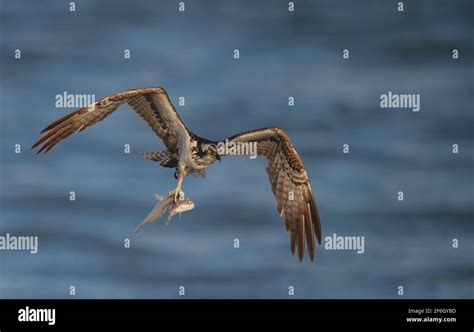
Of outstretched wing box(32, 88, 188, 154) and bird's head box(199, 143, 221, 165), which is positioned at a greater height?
outstretched wing box(32, 88, 188, 154)

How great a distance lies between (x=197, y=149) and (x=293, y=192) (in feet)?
7.95

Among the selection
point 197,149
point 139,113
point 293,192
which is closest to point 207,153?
point 197,149

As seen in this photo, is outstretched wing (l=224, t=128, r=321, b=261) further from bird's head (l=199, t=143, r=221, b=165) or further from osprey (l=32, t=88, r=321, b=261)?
bird's head (l=199, t=143, r=221, b=165)

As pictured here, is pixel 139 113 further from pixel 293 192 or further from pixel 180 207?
pixel 293 192

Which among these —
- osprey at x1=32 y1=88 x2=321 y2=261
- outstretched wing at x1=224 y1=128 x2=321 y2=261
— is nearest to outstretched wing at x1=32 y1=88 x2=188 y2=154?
osprey at x1=32 y1=88 x2=321 y2=261

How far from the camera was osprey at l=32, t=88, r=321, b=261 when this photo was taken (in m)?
21.8

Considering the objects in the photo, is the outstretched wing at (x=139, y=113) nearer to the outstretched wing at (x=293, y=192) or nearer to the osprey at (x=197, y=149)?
the osprey at (x=197, y=149)

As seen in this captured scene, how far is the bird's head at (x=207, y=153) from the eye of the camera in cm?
2283

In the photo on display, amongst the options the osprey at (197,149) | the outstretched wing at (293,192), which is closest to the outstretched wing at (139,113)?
the osprey at (197,149)

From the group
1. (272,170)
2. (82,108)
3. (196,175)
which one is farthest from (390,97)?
(82,108)

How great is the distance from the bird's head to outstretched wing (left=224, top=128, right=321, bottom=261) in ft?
3.33

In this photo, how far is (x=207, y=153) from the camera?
22.8 meters
